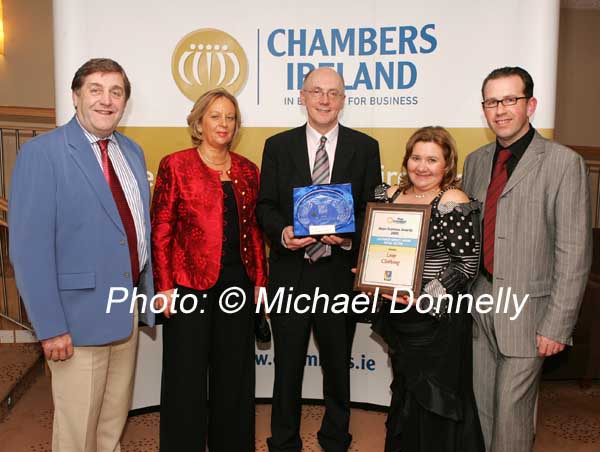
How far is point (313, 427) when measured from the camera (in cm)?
330

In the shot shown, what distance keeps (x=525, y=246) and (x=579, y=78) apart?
5.26 metres

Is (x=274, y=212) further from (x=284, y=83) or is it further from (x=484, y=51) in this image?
(x=484, y=51)

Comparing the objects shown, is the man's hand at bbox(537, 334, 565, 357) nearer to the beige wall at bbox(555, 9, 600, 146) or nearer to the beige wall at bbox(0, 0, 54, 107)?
the beige wall at bbox(555, 9, 600, 146)

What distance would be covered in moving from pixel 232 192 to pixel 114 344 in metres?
0.83

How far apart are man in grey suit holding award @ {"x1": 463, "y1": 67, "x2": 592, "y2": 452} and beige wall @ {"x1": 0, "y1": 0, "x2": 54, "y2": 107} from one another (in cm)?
548

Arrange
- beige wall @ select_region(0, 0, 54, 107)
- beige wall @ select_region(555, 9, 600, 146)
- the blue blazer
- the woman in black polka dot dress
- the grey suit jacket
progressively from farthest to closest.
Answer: beige wall @ select_region(555, 9, 600, 146) → beige wall @ select_region(0, 0, 54, 107) → the woman in black polka dot dress → the grey suit jacket → the blue blazer

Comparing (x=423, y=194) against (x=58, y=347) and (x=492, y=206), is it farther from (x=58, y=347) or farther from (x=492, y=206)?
(x=58, y=347)

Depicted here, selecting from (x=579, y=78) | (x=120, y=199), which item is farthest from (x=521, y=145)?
(x=579, y=78)

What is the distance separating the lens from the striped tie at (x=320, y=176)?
266cm

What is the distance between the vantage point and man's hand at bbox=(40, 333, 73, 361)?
2.04 meters

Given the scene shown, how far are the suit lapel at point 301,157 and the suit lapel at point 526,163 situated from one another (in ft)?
2.95

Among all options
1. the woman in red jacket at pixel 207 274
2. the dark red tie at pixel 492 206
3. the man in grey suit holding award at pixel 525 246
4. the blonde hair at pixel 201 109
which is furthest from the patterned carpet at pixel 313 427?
the blonde hair at pixel 201 109

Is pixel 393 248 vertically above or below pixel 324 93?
below

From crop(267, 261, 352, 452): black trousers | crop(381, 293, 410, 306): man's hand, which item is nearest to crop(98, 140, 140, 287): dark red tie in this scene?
crop(267, 261, 352, 452): black trousers
